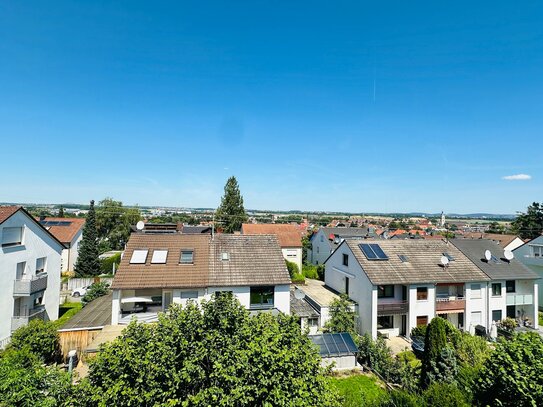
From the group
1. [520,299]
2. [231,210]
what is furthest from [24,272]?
[231,210]

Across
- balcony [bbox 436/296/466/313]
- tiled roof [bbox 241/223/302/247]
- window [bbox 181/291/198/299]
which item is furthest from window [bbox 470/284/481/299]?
tiled roof [bbox 241/223/302/247]

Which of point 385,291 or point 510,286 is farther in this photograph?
point 510,286

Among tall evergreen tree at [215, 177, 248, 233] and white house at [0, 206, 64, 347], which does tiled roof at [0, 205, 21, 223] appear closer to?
white house at [0, 206, 64, 347]

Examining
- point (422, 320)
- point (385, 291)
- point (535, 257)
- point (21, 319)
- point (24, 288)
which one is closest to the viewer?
point (21, 319)

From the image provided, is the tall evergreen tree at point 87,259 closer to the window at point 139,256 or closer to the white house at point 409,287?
the window at point 139,256

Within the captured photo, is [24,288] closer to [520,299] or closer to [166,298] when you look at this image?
[166,298]

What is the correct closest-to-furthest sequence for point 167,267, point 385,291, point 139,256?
1. point 167,267
2. point 139,256
3. point 385,291

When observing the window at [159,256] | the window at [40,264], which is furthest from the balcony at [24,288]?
the window at [159,256]

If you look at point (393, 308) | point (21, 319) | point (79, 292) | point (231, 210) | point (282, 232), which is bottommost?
point (79, 292)
